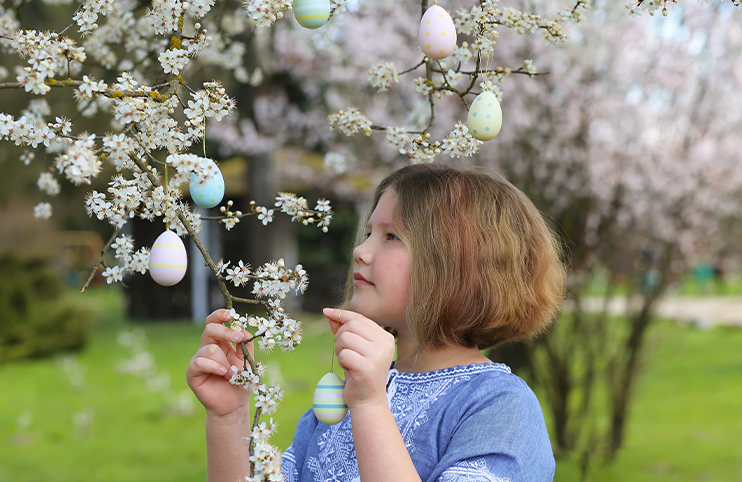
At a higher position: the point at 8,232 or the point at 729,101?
the point at 729,101

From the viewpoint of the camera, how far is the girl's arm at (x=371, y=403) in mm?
1234

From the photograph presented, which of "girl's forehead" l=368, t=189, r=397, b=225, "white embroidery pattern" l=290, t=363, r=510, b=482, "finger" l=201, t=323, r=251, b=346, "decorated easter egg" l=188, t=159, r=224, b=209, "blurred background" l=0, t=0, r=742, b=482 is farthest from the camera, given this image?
"blurred background" l=0, t=0, r=742, b=482

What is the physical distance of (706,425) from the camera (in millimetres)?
6297

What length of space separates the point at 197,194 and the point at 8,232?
368 inches

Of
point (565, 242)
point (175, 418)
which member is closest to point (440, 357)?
point (565, 242)

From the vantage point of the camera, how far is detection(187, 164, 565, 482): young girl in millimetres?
1402

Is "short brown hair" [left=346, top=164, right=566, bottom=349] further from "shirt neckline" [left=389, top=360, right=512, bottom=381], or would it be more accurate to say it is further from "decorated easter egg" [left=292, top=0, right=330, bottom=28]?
"decorated easter egg" [left=292, top=0, right=330, bottom=28]

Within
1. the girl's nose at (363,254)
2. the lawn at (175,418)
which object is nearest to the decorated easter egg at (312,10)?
the girl's nose at (363,254)

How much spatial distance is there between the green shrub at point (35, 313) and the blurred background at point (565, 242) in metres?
0.03

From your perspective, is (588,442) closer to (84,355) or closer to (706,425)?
(706,425)

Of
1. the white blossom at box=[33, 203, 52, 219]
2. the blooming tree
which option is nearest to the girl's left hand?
the white blossom at box=[33, 203, 52, 219]

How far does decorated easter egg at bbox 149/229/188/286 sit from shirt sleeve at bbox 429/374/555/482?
658 millimetres

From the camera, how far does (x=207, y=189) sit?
1255 millimetres

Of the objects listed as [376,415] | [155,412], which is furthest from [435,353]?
[155,412]
